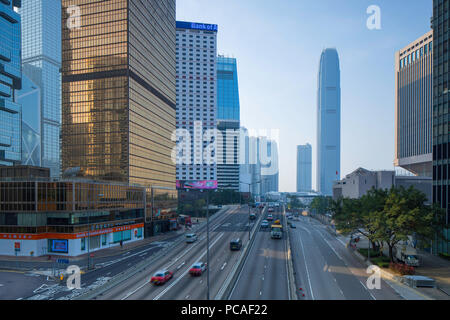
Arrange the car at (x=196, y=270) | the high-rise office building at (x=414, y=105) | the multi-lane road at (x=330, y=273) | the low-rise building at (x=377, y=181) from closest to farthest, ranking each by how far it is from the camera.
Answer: the multi-lane road at (x=330, y=273) < the car at (x=196, y=270) < the low-rise building at (x=377, y=181) < the high-rise office building at (x=414, y=105)

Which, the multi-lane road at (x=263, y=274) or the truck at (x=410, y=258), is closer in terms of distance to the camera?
the multi-lane road at (x=263, y=274)

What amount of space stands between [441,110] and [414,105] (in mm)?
123267

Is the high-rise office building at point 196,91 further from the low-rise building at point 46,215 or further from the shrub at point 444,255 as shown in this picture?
the shrub at point 444,255

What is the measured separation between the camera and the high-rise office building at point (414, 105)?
144 metres

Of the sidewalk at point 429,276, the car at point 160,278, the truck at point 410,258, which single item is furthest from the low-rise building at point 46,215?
the truck at point 410,258

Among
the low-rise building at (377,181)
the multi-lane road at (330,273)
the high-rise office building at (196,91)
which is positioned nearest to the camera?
the multi-lane road at (330,273)

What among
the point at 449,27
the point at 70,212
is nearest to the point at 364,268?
the point at 449,27

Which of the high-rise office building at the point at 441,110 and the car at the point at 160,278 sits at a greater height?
the high-rise office building at the point at 441,110

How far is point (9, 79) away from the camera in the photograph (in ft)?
369

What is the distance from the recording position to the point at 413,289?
34688 millimetres

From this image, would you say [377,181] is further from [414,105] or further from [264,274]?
[264,274]

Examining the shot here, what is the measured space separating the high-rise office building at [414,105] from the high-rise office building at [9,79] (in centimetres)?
16639

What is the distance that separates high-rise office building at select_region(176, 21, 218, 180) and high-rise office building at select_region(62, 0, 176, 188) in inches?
4024

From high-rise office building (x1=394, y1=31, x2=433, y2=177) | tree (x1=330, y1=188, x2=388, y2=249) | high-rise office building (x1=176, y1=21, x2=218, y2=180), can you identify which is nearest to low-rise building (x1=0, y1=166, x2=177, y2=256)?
tree (x1=330, y1=188, x2=388, y2=249)
